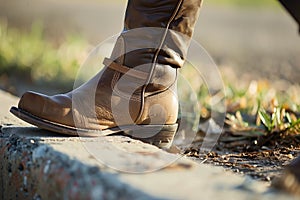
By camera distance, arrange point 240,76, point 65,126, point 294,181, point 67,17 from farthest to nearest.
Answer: point 67,17, point 240,76, point 65,126, point 294,181

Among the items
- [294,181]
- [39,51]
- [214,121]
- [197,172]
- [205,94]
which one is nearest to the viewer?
[294,181]

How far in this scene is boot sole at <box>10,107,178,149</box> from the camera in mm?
1922

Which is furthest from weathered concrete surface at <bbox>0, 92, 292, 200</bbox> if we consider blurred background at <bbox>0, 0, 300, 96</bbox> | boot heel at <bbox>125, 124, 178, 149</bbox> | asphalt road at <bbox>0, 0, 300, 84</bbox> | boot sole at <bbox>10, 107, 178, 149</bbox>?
asphalt road at <bbox>0, 0, 300, 84</bbox>

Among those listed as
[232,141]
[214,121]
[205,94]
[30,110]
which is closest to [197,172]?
[30,110]

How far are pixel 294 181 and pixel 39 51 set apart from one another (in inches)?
136

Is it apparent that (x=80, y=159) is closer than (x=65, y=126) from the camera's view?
Yes

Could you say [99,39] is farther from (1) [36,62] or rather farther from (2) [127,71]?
(2) [127,71]

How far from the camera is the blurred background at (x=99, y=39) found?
432 centimetres

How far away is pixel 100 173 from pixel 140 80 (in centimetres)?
63

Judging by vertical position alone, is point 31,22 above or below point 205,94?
below

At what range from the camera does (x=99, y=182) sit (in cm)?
143

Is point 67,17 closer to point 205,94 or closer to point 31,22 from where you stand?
point 31,22

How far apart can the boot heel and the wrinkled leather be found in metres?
0.02

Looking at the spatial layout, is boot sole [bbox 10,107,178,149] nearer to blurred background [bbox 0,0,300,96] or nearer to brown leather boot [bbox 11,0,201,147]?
brown leather boot [bbox 11,0,201,147]
